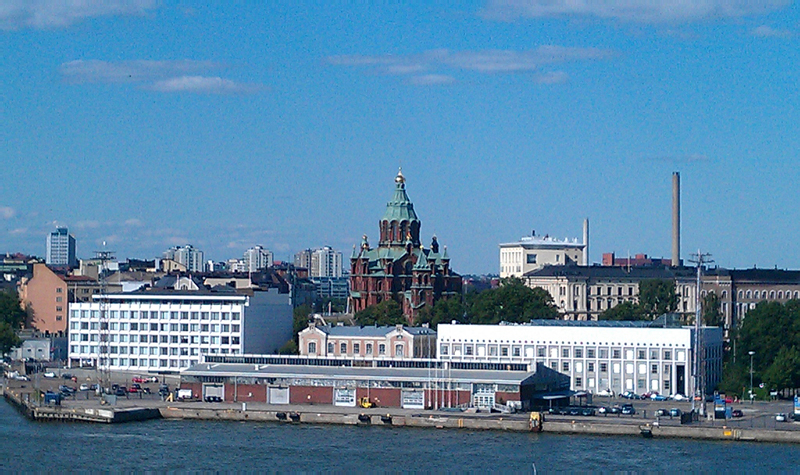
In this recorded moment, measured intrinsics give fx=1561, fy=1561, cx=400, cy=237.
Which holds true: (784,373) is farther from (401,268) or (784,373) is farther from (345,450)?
(401,268)

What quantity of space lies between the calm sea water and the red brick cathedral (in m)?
40.4

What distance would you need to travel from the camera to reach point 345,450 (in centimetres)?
5491

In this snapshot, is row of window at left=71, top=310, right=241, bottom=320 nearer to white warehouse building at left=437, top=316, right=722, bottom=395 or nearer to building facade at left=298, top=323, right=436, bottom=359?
building facade at left=298, top=323, right=436, bottom=359

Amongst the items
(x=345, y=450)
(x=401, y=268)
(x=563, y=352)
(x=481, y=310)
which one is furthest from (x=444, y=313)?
(x=345, y=450)

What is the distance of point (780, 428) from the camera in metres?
59.8

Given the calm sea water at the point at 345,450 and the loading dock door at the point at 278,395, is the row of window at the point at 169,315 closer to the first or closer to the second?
the loading dock door at the point at 278,395

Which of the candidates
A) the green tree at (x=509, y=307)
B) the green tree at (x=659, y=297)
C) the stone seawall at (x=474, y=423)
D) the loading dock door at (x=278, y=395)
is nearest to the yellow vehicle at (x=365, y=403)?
the stone seawall at (x=474, y=423)

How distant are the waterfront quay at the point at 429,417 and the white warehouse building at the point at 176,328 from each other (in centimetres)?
1315

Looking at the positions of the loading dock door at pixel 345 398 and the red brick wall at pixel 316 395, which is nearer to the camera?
the loading dock door at pixel 345 398

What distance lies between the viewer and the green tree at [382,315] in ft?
314

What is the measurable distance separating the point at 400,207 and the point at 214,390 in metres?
39.1

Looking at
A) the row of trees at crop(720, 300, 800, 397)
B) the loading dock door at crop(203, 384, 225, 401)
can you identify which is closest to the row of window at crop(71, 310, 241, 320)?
the loading dock door at crop(203, 384, 225, 401)

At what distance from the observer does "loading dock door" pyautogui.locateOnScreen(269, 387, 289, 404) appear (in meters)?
69.2

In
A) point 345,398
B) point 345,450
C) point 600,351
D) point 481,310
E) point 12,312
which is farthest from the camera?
point 12,312
